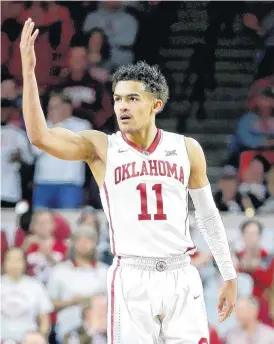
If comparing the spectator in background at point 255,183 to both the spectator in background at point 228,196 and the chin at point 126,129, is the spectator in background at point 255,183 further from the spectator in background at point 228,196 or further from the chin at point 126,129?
the chin at point 126,129

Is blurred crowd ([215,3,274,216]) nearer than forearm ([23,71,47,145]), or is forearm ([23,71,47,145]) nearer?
forearm ([23,71,47,145])

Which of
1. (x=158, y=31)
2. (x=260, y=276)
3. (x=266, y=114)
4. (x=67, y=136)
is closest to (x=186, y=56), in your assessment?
(x=158, y=31)

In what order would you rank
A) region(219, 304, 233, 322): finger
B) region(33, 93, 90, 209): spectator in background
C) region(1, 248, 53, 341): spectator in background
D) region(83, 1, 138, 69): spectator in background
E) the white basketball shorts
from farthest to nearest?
region(83, 1, 138, 69): spectator in background < region(33, 93, 90, 209): spectator in background < region(1, 248, 53, 341): spectator in background < region(219, 304, 233, 322): finger < the white basketball shorts

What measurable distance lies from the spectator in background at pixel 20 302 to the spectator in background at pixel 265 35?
13.4ft

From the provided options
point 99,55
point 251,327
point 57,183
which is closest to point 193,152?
point 251,327

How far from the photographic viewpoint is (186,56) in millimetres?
11078

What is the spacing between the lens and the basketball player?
4609 millimetres

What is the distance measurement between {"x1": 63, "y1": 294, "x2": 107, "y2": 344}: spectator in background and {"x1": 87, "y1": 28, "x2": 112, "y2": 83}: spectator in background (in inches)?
136

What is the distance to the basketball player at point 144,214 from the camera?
4.61 meters

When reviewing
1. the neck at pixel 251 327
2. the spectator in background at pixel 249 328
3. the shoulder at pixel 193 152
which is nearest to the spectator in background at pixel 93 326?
the spectator in background at pixel 249 328

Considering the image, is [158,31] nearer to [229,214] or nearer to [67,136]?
[229,214]

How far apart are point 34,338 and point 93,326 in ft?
1.60

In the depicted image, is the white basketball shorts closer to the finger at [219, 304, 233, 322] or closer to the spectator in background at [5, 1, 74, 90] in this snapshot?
the finger at [219, 304, 233, 322]

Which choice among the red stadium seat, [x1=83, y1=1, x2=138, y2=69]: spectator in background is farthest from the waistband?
[x1=83, y1=1, x2=138, y2=69]: spectator in background
